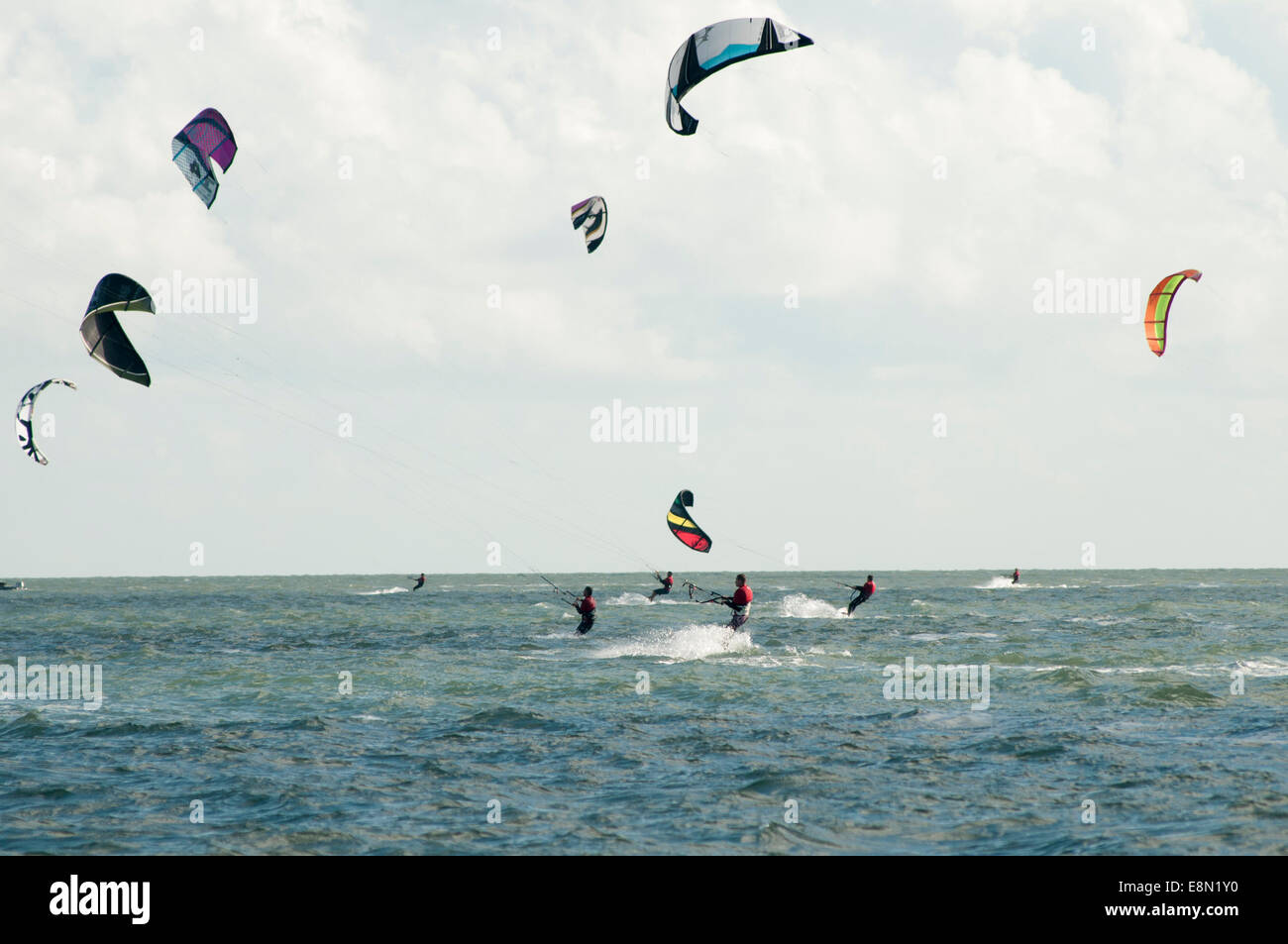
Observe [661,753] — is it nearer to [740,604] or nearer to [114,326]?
[740,604]

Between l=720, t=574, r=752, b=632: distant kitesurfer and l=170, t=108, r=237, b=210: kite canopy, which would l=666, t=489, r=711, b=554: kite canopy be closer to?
l=720, t=574, r=752, b=632: distant kitesurfer

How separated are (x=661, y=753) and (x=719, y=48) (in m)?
11.7

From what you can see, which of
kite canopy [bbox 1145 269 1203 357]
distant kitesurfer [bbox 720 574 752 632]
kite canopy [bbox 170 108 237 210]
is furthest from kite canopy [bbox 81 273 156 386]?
kite canopy [bbox 1145 269 1203 357]

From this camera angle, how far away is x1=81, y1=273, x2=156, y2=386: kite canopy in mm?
20109

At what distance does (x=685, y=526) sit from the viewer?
31172 mm

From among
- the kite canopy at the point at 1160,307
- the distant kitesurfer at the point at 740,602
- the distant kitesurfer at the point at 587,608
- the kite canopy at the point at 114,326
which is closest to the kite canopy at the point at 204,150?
the kite canopy at the point at 114,326

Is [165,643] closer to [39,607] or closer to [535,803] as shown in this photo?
[535,803]

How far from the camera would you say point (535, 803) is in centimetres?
1212

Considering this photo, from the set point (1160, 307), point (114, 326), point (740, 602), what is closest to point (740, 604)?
point (740, 602)

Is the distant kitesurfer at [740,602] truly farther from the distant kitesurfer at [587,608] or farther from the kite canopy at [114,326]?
the kite canopy at [114,326]

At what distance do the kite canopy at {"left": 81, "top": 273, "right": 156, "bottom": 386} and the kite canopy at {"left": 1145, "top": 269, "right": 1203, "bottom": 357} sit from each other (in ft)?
68.1

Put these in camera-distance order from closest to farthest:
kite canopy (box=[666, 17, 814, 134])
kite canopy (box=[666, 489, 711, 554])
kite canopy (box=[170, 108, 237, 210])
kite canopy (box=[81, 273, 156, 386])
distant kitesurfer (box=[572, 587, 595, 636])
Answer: kite canopy (box=[666, 17, 814, 134]), kite canopy (box=[81, 273, 156, 386]), kite canopy (box=[170, 108, 237, 210]), distant kitesurfer (box=[572, 587, 595, 636]), kite canopy (box=[666, 489, 711, 554])

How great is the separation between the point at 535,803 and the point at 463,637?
23.0 meters

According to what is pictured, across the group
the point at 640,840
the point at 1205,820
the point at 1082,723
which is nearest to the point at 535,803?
the point at 640,840
